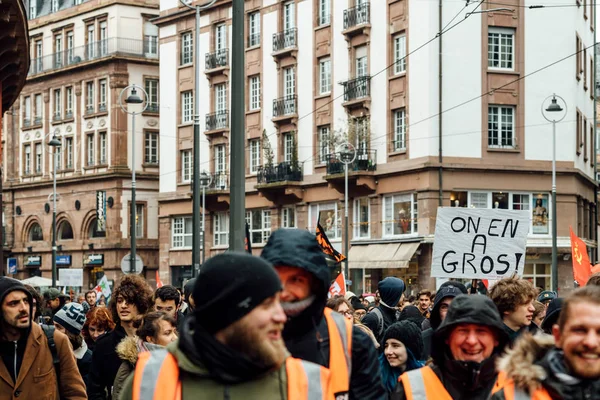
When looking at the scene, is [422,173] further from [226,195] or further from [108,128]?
[108,128]

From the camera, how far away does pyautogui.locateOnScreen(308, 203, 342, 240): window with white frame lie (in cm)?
5028

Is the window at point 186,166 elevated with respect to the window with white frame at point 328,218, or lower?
elevated

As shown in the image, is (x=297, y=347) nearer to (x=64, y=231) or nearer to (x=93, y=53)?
(x=93, y=53)

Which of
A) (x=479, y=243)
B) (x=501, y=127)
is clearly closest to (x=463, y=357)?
(x=479, y=243)

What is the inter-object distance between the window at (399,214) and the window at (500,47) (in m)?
5.85

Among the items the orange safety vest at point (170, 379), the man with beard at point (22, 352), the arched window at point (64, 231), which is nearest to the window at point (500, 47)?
the arched window at point (64, 231)

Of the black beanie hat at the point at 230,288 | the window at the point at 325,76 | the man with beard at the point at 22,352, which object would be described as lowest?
the man with beard at the point at 22,352

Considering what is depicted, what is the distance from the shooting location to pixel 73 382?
788cm

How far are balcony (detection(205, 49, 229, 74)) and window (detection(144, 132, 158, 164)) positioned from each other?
39.5 feet

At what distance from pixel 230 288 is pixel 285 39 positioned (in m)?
49.9

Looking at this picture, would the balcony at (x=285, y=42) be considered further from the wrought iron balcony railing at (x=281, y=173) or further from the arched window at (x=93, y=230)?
the arched window at (x=93, y=230)

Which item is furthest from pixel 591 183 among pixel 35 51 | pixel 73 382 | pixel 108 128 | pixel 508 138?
pixel 73 382

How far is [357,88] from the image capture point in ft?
159

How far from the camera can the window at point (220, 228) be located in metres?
57.3
